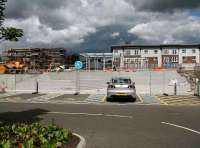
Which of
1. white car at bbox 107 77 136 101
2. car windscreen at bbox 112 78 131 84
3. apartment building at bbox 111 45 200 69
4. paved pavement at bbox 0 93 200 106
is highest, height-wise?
apartment building at bbox 111 45 200 69

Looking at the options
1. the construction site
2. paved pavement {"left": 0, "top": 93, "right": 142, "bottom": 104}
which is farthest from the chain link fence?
the construction site

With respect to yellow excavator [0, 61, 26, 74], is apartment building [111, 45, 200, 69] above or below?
above

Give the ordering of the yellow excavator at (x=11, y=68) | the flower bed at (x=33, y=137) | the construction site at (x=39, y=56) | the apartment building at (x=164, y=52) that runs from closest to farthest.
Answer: the flower bed at (x=33, y=137) → the yellow excavator at (x=11, y=68) → the apartment building at (x=164, y=52) → the construction site at (x=39, y=56)

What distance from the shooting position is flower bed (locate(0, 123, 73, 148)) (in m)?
8.28

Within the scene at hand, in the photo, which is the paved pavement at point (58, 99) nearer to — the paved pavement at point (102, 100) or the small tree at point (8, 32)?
the paved pavement at point (102, 100)

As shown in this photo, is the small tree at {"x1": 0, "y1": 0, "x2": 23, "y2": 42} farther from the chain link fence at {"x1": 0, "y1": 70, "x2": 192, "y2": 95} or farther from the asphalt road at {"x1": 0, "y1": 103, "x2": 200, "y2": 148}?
the chain link fence at {"x1": 0, "y1": 70, "x2": 192, "y2": 95}

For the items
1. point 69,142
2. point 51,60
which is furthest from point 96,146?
point 51,60

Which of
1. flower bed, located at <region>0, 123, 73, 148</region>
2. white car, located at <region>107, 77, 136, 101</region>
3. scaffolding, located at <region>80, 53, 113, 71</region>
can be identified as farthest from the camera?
scaffolding, located at <region>80, 53, 113, 71</region>

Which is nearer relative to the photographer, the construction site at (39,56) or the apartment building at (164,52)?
the apartment building at (164,52)

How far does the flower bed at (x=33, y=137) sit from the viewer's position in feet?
27.2

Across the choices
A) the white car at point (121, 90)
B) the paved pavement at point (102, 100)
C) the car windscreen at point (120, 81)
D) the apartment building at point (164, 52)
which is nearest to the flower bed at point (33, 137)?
the white car at point (121, 90)

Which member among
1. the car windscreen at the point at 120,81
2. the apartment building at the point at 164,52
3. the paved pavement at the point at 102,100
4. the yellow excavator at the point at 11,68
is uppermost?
the apartment building at the point at 164,52

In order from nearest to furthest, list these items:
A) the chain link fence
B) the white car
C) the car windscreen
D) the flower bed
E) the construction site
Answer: the flower bed < the white car < the car windscreen < the chain link fence < the construction site

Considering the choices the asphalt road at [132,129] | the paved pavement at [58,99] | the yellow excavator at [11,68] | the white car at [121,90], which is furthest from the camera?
the yellow excavator at [11,68]
